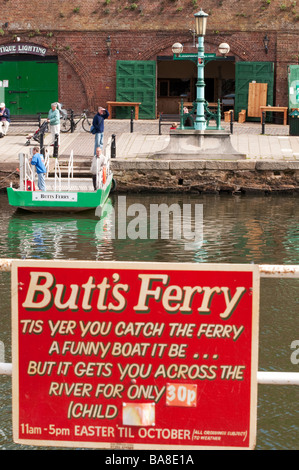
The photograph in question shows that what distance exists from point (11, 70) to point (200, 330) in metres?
31.0

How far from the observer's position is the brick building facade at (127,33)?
32.1 m

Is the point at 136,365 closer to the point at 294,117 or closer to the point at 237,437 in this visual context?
the point at 237,437

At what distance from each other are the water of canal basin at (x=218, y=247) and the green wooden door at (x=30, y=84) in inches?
445

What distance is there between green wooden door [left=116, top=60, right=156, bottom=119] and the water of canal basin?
10939 mm

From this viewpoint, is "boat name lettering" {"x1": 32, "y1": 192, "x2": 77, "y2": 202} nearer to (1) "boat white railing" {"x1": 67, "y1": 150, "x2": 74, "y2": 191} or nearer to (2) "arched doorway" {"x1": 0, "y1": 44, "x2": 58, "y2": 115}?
(1) "boat white railing" {"x1": 67, "y1": 150, "x2": 74, "y2": 191}

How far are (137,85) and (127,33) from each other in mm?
2066

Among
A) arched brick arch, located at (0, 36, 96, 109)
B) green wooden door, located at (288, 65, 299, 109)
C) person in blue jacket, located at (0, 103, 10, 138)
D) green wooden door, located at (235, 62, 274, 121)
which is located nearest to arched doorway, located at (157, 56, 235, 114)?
green wooden door, located at (235, 62, 274, 121)

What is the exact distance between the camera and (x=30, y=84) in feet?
109

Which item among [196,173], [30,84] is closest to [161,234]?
[196,173]

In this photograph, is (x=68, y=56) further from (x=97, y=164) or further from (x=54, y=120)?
(x=97, y=164)

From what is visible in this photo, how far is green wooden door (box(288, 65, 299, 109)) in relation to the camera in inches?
1234

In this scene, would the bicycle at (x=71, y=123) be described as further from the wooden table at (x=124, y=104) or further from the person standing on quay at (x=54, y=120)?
the person standing on quay at (x=54, y=120)

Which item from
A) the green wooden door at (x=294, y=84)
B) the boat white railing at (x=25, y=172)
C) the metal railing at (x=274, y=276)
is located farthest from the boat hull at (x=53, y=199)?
the metal railing at (x=274, y=276)

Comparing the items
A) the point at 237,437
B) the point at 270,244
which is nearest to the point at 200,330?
the point at 237,437
